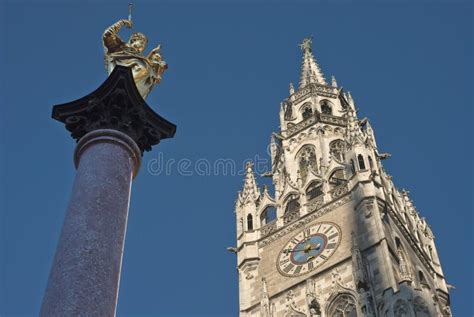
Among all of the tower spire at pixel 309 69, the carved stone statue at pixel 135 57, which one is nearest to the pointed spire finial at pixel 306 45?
the tower spire at pixel 309 69

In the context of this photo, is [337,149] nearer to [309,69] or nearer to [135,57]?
[309,69]

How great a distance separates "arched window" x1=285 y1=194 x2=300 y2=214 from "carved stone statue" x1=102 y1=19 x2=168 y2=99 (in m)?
33.5

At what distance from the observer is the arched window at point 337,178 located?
48.4 m

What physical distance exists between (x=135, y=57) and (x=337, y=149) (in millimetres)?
40071

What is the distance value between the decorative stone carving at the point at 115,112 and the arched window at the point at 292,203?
35043 mm

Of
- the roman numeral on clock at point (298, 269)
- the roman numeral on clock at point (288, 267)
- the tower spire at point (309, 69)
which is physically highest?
the tower spire at point (309, 69)

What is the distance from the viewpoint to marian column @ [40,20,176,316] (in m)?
11.1

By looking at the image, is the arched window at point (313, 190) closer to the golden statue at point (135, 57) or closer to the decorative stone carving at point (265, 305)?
the decorative stone carving at point (265, 305)

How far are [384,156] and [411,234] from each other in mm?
8182

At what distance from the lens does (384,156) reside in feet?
174

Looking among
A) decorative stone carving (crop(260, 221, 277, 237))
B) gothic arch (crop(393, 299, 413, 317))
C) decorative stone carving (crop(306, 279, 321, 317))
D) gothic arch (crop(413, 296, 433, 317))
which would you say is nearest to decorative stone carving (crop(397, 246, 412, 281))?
gothic arch (crop(413, 296, 433, 317))

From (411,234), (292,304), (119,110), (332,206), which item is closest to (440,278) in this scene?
(411,234)

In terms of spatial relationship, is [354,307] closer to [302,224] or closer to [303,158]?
[302,224]

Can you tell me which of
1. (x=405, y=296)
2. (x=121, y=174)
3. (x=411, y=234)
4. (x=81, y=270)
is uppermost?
(x=411, y=234)
